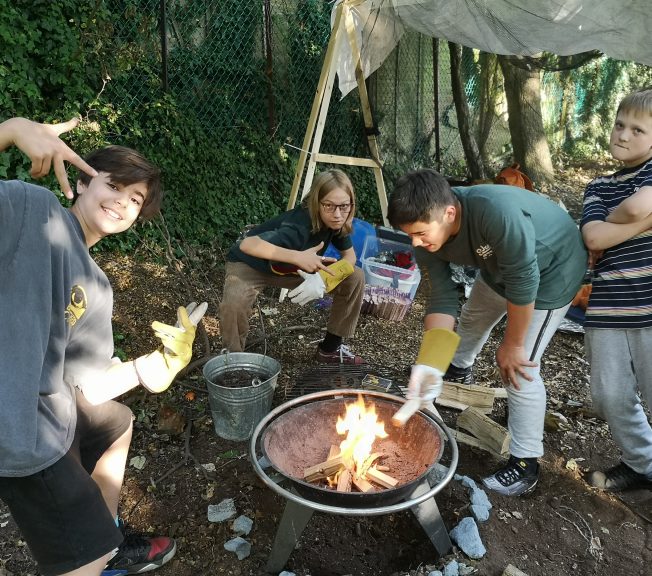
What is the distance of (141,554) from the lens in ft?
7.40

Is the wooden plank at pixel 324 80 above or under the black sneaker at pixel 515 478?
above

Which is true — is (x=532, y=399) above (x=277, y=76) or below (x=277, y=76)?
below

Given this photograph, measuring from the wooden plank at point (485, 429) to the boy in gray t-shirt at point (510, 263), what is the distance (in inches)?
5.0

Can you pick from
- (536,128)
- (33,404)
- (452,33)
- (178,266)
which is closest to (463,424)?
(33,404)

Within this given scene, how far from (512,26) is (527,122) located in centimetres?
425

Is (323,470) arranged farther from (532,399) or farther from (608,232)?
(608,232)

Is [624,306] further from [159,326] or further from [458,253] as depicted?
[159,326]

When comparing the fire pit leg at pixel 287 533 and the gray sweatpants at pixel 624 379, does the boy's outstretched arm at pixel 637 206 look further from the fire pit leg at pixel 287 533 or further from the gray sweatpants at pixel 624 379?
the fire pit leg at pixel 287 533

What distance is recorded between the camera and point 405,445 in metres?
2.38

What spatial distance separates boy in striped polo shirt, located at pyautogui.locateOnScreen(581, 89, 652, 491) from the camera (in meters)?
2.28

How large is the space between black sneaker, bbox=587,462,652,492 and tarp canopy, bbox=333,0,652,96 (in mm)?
2953

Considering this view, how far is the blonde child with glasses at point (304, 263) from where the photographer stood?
11.2ft

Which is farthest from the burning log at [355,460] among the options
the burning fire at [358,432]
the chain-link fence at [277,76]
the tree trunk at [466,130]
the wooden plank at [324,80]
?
the tree trunk at [466,130]

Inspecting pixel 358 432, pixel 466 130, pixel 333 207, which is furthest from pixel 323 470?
pixel 466 130
